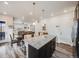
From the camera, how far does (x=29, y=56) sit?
2.34m

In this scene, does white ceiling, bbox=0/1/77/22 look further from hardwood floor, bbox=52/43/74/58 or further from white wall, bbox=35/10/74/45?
hardwood floor, bbox=52/43/74/58

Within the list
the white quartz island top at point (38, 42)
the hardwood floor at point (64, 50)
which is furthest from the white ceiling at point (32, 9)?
the hardwood floor at point (64, 50)

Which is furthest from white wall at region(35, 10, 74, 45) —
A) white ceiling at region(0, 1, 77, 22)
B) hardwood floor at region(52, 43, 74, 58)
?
white ceiling at region(0, 1, 77, 22)

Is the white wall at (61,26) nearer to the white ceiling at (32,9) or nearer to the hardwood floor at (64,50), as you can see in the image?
the hardwood floor at (64,50)

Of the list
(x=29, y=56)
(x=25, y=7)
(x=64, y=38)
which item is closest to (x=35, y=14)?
(x=25, y=7)

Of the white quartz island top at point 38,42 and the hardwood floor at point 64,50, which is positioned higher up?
the white quartz island top at point 38,42

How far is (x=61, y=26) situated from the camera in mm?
3895

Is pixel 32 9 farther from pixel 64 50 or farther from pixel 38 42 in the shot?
pixel 64 50

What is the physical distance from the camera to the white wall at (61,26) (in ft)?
11.2

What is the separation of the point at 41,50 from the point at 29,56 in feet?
1.51

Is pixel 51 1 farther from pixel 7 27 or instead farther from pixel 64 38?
pixel 7 27

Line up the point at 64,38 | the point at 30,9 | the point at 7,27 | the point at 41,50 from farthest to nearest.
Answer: the point at 30,9
the point at 64,38
the point at 7,27
the point at 41,50

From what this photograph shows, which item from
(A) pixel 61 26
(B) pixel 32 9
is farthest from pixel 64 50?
(B) pixel 32 9

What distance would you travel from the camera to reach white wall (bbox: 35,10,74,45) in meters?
3.40
